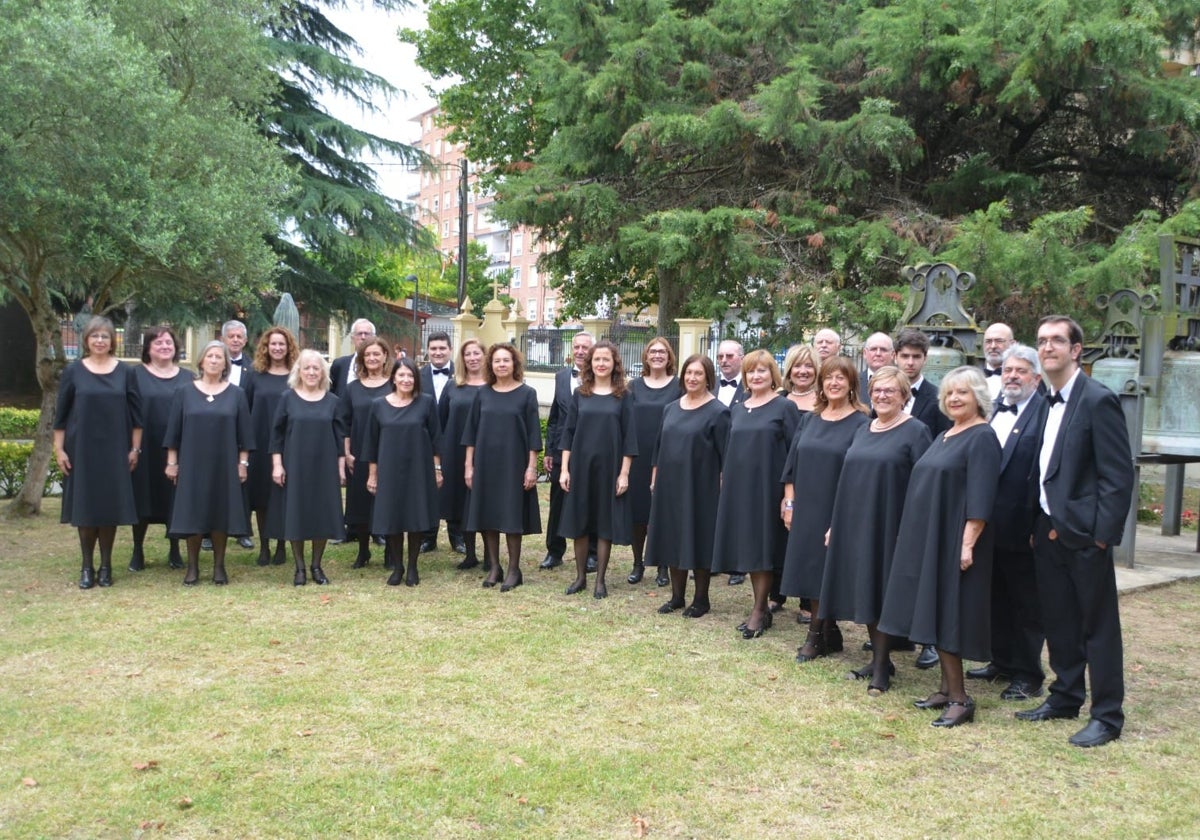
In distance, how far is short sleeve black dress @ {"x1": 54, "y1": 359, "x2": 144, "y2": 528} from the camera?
28.0 ft

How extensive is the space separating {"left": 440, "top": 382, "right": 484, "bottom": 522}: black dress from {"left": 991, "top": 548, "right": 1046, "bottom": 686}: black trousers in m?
4.80

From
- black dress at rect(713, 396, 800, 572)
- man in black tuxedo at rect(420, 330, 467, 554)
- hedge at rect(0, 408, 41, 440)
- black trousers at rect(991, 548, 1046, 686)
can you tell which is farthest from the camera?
hedge at rect(0, 408, 41, 440)

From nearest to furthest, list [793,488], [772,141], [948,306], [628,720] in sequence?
[628,720]
[793,488]
[948,306]
[772,141]

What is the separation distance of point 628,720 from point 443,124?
90.2ft

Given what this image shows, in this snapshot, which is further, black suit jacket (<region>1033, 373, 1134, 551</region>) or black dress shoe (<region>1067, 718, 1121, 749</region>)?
black dress shoe (<region>1067, 718, 1121, 749</region>)

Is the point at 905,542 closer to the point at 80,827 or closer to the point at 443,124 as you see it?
the point at 80,827

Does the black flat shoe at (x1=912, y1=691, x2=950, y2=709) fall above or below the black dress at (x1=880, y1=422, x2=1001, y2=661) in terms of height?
below

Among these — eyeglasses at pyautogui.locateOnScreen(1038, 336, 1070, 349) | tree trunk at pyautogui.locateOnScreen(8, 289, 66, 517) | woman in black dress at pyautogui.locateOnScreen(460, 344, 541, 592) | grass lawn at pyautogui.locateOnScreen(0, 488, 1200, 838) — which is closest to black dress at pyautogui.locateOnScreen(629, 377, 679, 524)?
woman in black dress at pyautogui.locateOnScreen(460, 344, 541, 592)

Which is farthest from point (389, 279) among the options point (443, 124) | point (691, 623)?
point (691, 623)

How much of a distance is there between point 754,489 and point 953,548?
1895 mm

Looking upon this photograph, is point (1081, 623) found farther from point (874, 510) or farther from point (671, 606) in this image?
point (671, 606)

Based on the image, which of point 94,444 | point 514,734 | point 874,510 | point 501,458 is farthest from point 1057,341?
point 94,444

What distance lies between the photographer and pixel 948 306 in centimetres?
975

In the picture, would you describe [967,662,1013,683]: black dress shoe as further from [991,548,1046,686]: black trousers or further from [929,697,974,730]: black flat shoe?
[929,697,974,730]: black flat shoe
